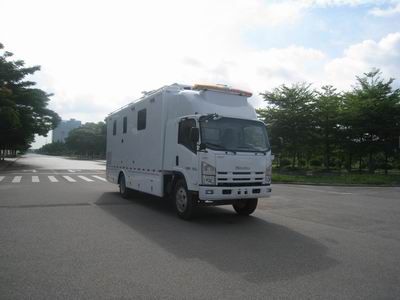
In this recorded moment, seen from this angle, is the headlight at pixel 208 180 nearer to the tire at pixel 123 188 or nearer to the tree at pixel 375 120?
the tire at pixel 123 188

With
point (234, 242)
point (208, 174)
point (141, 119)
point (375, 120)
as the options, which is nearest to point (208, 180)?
point (208, 174)

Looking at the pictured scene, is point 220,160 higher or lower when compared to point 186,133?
lower

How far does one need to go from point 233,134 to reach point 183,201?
209 centimetres

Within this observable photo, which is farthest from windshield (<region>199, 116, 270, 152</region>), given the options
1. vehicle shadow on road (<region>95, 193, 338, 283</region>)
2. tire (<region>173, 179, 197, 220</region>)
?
vehicle shadow on road (<region>95, 193, 338, 283</region>)

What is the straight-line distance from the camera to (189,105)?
9258 millimetres

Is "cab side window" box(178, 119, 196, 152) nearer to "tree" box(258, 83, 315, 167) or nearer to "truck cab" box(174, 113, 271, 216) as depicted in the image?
"truck cab" box(174, 113, 271, 216)

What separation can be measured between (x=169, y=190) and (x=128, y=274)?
5123mm

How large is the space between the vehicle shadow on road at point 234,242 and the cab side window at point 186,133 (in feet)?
6.11

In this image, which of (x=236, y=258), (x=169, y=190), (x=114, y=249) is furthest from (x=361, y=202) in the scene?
Result: (x=114, y=249)

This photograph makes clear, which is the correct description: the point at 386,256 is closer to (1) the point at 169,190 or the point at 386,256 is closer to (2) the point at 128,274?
(2) the point at 128,274

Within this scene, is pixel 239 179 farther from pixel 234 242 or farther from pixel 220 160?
pixel 234 242

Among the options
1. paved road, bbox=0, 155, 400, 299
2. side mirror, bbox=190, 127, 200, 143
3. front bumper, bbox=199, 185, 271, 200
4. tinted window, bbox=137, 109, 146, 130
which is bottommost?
paved road, bbox=0, 155, 400, 299

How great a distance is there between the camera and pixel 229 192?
28.0ft

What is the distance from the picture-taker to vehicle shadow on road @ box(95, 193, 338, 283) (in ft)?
17.6
